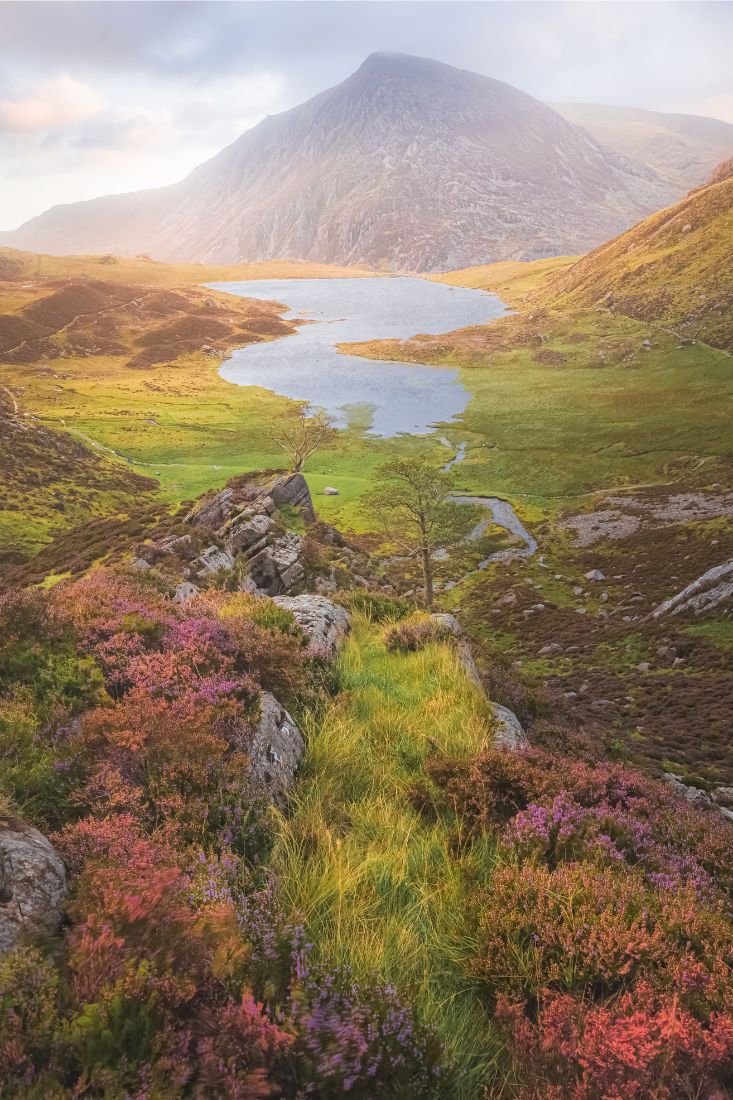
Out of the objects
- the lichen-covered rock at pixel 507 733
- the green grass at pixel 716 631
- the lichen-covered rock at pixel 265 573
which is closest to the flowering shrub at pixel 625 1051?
the lichen-covered rock at pixel 507 733

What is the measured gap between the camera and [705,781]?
760 inches

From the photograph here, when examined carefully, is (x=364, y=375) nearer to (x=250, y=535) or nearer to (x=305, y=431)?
(x=305, y=431)

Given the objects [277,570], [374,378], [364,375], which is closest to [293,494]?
[277,570]

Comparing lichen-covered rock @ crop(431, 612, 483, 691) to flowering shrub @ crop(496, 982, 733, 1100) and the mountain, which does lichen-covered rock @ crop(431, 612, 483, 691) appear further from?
the mountain

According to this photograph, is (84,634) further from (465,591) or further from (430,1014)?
(465,591)

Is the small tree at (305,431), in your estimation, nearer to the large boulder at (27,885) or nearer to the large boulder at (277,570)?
the large boulder at (277,570)

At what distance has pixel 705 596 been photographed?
132 feet

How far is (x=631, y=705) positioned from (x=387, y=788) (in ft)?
89.4

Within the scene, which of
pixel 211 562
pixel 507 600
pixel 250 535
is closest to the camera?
pixel 211 562

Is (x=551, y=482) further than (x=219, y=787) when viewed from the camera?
Yes

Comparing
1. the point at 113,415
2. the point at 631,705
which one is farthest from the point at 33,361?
the point at 631,705

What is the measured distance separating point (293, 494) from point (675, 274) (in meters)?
145

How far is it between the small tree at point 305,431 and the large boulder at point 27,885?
74.5 m

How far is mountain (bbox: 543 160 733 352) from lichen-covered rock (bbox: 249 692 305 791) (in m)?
139
